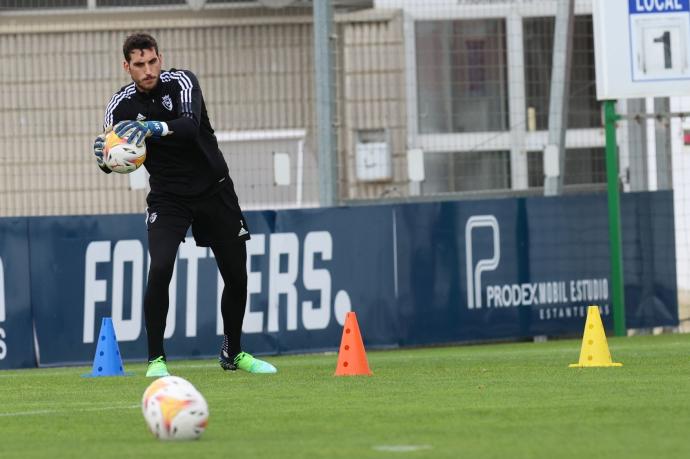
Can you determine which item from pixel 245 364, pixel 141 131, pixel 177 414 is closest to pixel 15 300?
pixel 245 364

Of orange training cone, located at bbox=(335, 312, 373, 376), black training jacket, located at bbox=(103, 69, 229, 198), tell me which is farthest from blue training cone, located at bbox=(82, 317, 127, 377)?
orange training cone, located at bbox=(335, 312, 373, 376)

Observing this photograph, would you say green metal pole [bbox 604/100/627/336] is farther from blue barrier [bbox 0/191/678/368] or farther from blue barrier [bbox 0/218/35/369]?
blue barrier [bbox 0/218/35/369]

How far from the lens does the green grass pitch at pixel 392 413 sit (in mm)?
5859

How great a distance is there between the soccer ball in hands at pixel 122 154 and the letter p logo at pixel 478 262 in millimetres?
5818

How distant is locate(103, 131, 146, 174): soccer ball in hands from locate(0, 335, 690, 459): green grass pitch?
3.94 feet

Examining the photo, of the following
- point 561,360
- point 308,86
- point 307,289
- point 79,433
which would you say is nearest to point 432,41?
point 308,86

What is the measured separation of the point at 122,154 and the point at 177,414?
138 inches

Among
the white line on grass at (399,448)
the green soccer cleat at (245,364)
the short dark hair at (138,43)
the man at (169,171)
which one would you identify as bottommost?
the green soccer cleat at (245,364)

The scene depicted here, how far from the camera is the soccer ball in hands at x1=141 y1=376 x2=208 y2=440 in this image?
6191mm

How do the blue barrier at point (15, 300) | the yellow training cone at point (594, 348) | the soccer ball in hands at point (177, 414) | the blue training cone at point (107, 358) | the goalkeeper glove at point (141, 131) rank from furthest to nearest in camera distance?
the blue barrier at point (15, 300) → the blue training cone at point (107, 358) → the yellow training cone at point (594, 348) → the goalkeeper glove at point (141, 131) → the soccer ball in hands at point (177, 414)

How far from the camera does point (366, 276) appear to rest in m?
14.6

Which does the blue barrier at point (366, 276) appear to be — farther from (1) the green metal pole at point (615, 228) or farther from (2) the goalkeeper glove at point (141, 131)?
(2) the goalkeeper glove at point (141, 131)

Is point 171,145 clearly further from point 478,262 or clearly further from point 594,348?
point 478,262

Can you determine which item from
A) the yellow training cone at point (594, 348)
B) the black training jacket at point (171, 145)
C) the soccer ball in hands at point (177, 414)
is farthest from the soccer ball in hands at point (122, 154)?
the soccer ball in hands at point (177, 414)
